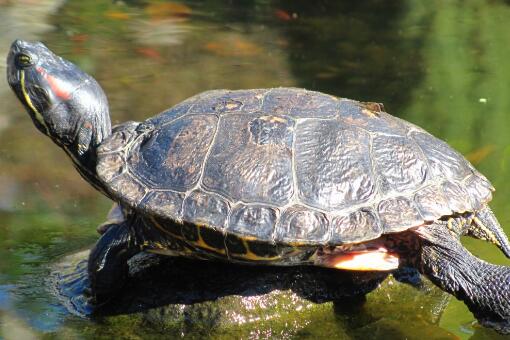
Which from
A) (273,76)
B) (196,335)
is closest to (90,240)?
(196,335)

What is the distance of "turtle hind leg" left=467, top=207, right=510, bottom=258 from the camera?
471 cm

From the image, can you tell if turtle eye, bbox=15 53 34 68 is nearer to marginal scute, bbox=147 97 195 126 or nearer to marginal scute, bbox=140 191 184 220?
marginal scute, bbox=147 97 195 126

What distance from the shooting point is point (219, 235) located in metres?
4.15

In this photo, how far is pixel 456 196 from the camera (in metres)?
4.36

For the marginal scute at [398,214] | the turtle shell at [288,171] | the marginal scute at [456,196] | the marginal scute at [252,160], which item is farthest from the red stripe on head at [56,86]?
the marginal scute at [456,196]

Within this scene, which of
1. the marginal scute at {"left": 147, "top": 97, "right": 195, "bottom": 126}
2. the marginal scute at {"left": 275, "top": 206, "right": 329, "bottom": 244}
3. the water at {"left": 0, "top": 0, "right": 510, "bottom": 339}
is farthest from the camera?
the water at {"left": 0, "top": 0, "right": 510, "bottom": 339}

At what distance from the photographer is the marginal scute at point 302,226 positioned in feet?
13.4

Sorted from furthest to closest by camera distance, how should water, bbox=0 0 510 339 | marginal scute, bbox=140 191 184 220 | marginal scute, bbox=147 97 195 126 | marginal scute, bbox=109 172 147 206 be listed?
water, bbox=0 0 510 339 → marginal scute, bbox=147 97 195 126 → marginal scute, bbox=109 172 147 206 → marginal scute, bbox=140 191 184 220

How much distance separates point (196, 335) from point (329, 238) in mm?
970

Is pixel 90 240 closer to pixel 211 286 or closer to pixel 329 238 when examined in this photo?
pixel 211 286

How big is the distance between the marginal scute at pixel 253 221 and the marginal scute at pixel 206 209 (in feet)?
0.18

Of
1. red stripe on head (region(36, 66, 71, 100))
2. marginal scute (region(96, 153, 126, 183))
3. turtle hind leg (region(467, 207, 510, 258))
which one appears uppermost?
red stripe on head (region(36, 66, 71, 100))

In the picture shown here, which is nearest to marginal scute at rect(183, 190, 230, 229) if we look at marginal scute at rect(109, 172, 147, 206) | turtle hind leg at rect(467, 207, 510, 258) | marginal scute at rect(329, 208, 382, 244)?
marginal scute at rect(109, 172, 147, 206)

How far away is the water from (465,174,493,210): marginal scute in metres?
0.72
